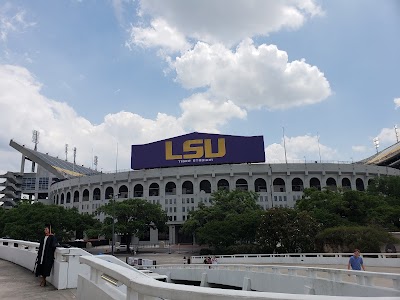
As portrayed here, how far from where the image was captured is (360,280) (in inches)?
529

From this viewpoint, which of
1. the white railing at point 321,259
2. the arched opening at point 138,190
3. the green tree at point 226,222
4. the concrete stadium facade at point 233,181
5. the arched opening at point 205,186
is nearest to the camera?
the white railing at point 321,259

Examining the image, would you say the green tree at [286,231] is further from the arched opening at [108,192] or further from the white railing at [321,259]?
the arched opening at [108,192]

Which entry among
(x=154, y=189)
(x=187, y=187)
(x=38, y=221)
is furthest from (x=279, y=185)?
(x=38, y=221)

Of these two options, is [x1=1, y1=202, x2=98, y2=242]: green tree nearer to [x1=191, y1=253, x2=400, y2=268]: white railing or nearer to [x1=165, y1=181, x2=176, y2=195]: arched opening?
[x1=165, y1=181, x2=176, y2=195]: arched opening

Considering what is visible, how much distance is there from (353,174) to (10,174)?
3823 inches

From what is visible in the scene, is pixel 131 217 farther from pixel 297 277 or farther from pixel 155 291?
pixel 155 291

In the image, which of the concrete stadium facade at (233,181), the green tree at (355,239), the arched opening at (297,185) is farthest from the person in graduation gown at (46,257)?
the arched opening at (297,185)

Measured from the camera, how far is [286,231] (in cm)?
4106

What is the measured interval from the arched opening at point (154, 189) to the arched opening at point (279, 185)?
25.4 meters

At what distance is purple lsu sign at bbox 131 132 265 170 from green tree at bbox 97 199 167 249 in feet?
58.7

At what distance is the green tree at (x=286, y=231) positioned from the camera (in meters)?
40.6

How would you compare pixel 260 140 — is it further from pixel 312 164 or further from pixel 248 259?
pixel 248 259

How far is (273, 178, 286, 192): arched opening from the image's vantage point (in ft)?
246

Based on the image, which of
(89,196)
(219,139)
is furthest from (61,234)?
(219,139)
